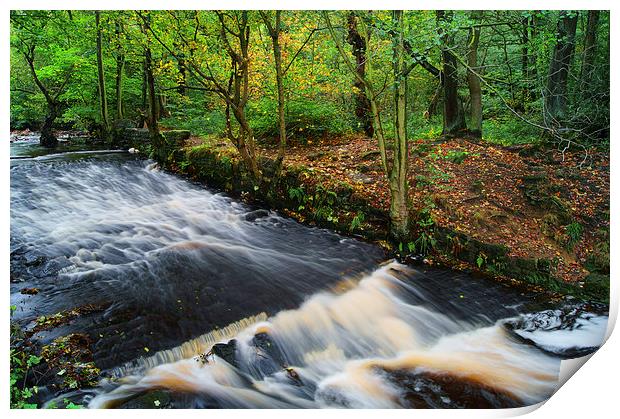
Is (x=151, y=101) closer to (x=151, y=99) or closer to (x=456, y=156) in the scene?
(x=151, y=99)

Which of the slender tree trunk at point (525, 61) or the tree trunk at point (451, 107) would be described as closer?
the slender tree trunk at point (525, 61)

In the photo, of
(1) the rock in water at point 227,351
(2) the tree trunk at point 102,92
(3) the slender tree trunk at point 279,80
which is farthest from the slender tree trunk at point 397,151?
(2) the tree trunk at point 102,92

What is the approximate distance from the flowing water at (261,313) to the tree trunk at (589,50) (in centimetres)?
230

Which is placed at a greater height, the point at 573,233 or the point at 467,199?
the point at 467,199

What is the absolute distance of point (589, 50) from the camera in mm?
4012

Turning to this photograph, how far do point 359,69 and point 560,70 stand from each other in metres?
2.37

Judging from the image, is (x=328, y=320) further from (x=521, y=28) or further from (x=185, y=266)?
(x=521, y=28)

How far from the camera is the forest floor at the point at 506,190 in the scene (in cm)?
419

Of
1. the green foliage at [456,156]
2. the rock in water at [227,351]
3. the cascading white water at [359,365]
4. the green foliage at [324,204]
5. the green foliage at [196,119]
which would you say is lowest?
the cascading white water at [359,365]

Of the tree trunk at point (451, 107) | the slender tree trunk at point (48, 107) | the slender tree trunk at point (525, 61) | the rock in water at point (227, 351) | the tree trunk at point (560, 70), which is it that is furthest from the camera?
the tree trunk at point (451, 107)

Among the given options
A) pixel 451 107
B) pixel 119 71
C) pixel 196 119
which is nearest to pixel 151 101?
pixel 119 71

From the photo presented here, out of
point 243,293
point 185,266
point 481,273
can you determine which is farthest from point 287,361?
point 481,273

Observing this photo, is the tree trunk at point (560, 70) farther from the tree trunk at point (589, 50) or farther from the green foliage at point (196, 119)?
the green foliage at point (196, 119)

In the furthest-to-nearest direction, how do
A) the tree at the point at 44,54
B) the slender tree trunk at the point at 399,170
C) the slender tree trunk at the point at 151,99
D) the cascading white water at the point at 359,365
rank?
the slender tree trunk at the point at 151,99 < the slender tree trunk at the point at 399,170 < the tree at the point at 44,54 < the cascading white water at the point at 359,365
